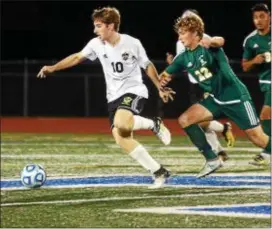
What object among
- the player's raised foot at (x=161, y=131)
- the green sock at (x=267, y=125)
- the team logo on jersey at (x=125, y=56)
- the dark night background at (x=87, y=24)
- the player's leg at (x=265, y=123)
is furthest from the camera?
the dark night background at (x=87, y=24)

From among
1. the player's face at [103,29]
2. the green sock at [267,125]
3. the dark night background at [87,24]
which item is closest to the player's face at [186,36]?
the player's face at [103,29]

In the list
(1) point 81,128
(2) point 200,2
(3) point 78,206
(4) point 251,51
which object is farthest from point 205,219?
(2) point 200,2

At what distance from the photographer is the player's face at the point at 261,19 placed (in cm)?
1010

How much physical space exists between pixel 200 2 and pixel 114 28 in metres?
20.2

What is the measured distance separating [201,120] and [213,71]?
21.8 inches

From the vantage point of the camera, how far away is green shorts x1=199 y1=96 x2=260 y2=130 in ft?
28.1

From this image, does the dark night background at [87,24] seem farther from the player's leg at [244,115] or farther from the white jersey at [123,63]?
the player's leg at [244,115]

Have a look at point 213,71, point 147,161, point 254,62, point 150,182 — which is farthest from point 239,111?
point 254,62

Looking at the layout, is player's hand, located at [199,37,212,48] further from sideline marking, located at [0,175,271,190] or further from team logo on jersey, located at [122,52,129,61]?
sideline marking, located at [0,175,271,190]

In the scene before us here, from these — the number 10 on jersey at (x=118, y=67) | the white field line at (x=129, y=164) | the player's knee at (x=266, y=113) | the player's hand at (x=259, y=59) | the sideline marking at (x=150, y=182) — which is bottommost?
the sideline marking at (x=150, y=182)

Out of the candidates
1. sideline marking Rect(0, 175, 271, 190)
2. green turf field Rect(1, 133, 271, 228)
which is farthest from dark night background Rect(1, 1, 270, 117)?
sideline marking Rect(0, 175, 271, 190)

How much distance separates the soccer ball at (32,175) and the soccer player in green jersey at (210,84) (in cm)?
141

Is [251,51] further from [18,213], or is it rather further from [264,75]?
[18,213]

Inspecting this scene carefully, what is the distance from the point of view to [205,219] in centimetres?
685
